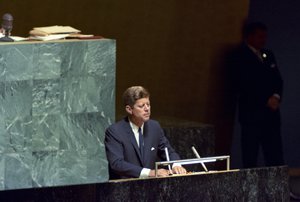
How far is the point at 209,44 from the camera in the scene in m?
9.90

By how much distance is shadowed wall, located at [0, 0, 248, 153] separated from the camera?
9336 mm

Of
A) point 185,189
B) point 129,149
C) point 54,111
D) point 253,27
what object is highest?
point 253,27

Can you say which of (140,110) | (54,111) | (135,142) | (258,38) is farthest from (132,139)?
(258,38)

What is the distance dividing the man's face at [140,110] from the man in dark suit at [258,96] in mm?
2299

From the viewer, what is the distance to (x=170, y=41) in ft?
31.9

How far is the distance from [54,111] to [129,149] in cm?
80

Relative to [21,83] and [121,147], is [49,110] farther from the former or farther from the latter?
[121,147]

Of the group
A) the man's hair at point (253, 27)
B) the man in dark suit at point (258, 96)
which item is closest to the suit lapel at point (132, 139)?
the man in dark suit at point (258, 96)

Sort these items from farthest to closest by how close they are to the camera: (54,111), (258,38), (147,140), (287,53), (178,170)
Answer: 1. (287,53)
2. (258,38)
3. (147,140)
4. (178,170)
5. (54,111)

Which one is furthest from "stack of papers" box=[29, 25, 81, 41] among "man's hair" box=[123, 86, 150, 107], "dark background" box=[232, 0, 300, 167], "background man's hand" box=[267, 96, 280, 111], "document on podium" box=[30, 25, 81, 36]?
"dark background" box=[232, 0, 300, 167]

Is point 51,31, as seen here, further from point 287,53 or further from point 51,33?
point 287,53

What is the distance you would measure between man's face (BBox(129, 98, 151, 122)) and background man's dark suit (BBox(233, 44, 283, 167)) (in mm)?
2304

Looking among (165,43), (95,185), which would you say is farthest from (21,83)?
(165,43)

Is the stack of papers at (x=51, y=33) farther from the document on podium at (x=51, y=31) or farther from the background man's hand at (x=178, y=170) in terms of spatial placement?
the background man's hand at (x=178, y=170)
